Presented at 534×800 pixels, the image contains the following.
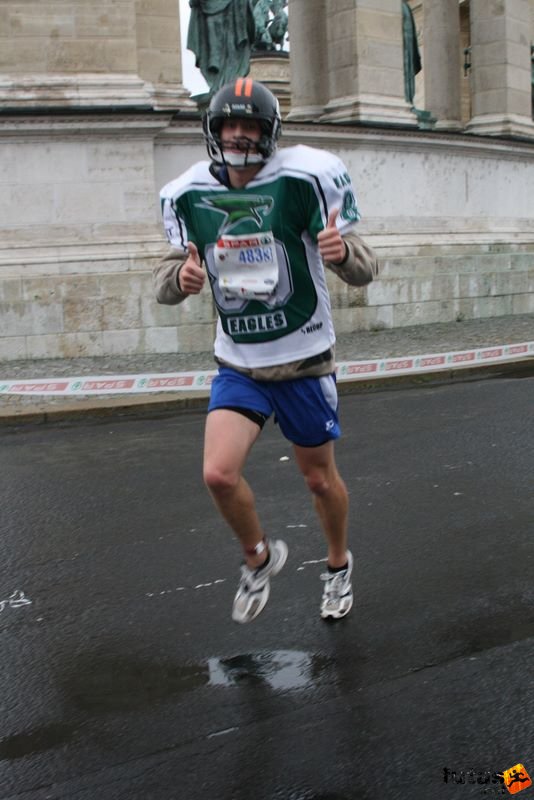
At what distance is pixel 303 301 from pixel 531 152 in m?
17.5

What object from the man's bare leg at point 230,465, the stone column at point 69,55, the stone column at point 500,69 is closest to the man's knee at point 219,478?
the man's bare leg at point 230,465

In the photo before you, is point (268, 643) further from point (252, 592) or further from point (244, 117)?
point (244, 117)

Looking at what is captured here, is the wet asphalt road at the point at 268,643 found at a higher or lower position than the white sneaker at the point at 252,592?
lower

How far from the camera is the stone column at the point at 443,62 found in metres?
24.5

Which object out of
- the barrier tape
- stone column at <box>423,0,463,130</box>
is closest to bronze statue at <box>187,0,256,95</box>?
stone column at <box>423,0,463,130</box>

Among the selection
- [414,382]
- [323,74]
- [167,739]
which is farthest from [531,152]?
[167,739]

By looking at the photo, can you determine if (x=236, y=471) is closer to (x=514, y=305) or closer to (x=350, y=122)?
(x=350, y=122)

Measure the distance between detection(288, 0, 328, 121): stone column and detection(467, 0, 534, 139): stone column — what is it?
3.03 m

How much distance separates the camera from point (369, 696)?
11.7ft

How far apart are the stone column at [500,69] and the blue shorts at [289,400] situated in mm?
17833

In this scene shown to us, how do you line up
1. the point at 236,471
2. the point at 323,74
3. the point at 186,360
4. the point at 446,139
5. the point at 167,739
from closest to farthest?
the point at 167,739, the point at 236,471, the point at 186,360, the point at 446,139, the point at 323,74

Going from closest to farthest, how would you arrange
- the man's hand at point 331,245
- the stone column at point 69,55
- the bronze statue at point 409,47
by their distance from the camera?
1. the man's hand at point 331,245
2. the stone column at point 69,55
3. the bronze statue at point 409,47

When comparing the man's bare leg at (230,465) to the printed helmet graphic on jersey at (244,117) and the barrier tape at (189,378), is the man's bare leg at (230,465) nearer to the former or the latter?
the printed helmet graphic on jersey at (244,117)

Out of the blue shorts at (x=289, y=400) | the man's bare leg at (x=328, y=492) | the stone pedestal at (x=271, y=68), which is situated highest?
the stone pedestal at (x=271, y=68)
